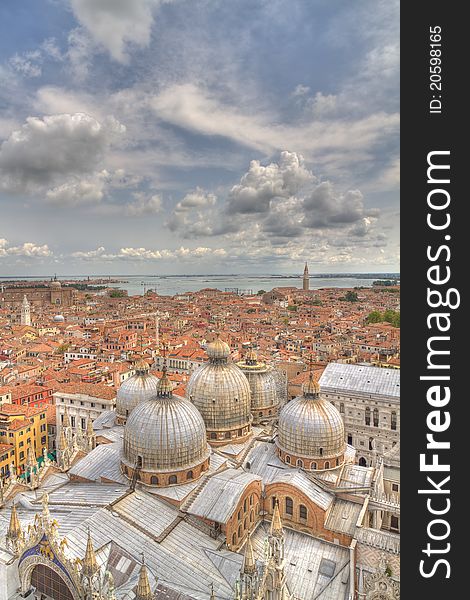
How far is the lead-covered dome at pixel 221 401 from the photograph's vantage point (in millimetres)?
18094

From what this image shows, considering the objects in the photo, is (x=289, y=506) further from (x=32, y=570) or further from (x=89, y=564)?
(x=32, y=570)

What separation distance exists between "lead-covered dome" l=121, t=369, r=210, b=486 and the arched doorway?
13.7 feet

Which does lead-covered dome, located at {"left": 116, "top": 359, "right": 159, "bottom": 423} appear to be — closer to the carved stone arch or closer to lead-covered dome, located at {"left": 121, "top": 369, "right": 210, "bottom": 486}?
lead-covered dome, located at {"left": 121, "top": 369, "right": 210, "bottom": 486}

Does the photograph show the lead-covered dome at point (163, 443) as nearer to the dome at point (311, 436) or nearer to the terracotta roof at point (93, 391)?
the dome at point (311, 436)

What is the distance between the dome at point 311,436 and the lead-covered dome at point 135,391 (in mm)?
7258

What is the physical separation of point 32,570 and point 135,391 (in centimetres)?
975

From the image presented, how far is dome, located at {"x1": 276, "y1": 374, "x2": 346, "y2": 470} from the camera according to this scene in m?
16.7

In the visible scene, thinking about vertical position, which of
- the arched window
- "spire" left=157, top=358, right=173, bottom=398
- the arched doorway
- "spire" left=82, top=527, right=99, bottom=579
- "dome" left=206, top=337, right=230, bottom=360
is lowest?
the arched window

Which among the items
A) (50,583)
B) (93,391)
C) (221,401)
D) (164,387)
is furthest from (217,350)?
(93,391)

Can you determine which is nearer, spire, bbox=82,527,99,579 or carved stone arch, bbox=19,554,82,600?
spire, bbox=82,527,99,579

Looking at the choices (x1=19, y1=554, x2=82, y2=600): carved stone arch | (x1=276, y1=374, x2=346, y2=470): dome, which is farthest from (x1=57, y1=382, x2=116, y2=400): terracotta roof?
(x1=19, y1=554, x2=82, y2=600): carved stone arch

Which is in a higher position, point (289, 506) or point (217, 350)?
point (217, 350)

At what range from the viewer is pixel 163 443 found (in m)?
14.2

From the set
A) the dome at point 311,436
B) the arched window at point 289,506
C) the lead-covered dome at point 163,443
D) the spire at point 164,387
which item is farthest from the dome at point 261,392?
the spire at point 164,387
